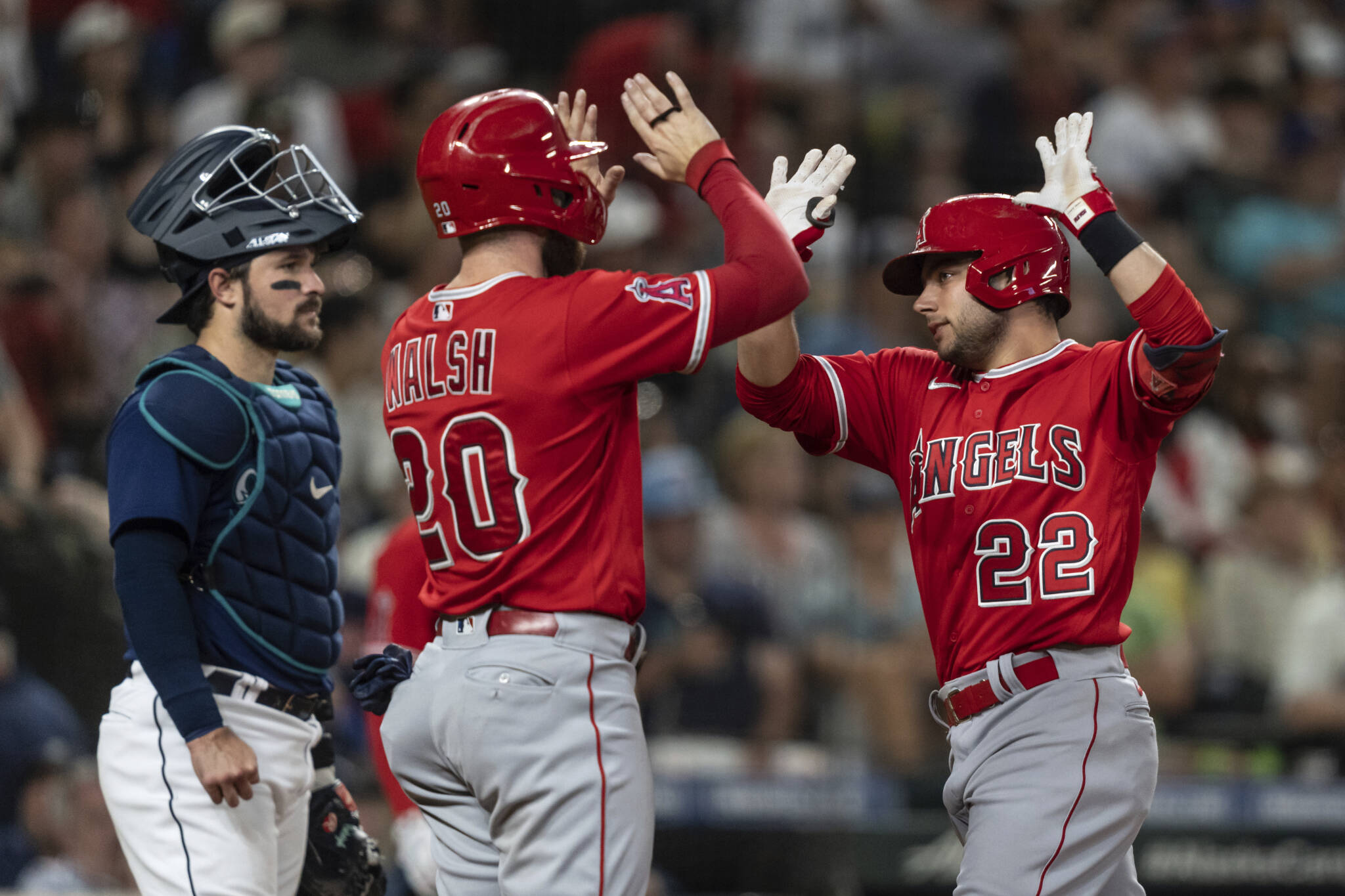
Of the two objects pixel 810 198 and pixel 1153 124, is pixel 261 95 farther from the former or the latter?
pixel 1153 124

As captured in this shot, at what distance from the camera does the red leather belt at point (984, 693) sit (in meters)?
2.89

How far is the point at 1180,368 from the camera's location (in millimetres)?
2775

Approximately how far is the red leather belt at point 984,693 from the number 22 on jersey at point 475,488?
0.98 metres

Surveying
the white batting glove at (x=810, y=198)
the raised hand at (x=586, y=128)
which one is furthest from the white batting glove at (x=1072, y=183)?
the raised hand at (x=586, y=128)

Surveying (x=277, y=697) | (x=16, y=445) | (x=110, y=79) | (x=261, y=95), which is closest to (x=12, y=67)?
(x=110, y=79)

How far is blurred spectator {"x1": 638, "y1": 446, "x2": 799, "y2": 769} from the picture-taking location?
20.5ft

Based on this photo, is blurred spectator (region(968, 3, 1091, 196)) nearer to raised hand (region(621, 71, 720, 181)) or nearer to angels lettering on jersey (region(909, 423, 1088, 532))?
angels lettering on jersey (region(909, 423, 1088, 532))

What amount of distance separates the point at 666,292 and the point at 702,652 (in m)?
3.90

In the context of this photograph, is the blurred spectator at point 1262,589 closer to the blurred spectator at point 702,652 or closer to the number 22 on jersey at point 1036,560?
the blurred spectator at point 702,652

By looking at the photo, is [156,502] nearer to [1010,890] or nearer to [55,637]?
[1010,890]

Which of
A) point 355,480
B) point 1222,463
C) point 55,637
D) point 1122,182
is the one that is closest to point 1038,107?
point 1122,182

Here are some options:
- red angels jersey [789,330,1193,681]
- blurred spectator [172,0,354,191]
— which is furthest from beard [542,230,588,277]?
blurred spectator [172,0,354,191]

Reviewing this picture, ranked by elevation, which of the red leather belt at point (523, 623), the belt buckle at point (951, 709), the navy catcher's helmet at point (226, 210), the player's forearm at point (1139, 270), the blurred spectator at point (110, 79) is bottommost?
the belt buckle at point (951, 709)

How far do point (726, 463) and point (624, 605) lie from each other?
4.16 m
